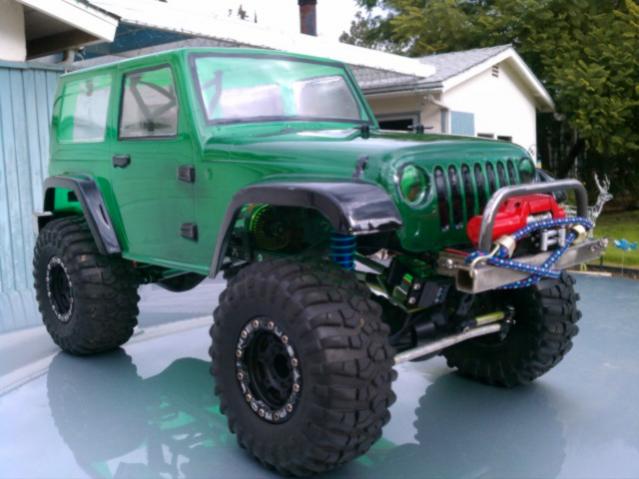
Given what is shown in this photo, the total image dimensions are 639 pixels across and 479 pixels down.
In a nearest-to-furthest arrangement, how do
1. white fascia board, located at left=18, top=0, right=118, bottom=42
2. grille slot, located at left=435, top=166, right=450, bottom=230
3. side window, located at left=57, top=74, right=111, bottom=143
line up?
grille slot, located at left=435, top=166, right=450, bottom=230 < side window, located at left=57, top=74, right=111, bottom=143 < white fascia board, located at left=18, top=0, right=118, bottom=42

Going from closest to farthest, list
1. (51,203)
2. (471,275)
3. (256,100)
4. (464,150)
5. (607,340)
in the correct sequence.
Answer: (471,275), (464,150), (256,100), (607,340), (51,203)

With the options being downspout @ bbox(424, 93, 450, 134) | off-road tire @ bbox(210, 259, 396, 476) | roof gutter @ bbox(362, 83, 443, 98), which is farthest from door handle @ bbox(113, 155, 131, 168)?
downspout @ bbox(424, 93, 450, 134)

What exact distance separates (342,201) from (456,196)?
0.69 meters

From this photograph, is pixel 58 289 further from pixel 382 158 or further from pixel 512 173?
pixel 512 173

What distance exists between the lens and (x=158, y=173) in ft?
12.5

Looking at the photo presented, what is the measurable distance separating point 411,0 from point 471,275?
64.3 feet

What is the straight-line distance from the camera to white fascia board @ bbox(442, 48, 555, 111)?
13.1 m

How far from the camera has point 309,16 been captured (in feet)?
50.5

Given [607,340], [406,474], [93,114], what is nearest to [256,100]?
[93,114]

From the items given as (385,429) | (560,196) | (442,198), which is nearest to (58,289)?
(385,429)

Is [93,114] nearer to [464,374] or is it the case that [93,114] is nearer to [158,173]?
[158,173]

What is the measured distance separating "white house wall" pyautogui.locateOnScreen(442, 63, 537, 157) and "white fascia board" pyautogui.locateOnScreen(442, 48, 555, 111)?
0.24 m

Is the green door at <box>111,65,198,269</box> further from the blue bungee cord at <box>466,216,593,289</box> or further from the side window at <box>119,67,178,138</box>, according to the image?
the blue bungee cord at <box>466,216,593,289</box>

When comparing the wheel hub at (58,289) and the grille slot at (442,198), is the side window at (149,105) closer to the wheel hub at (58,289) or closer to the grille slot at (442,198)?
the wheel hub at (58,289)
